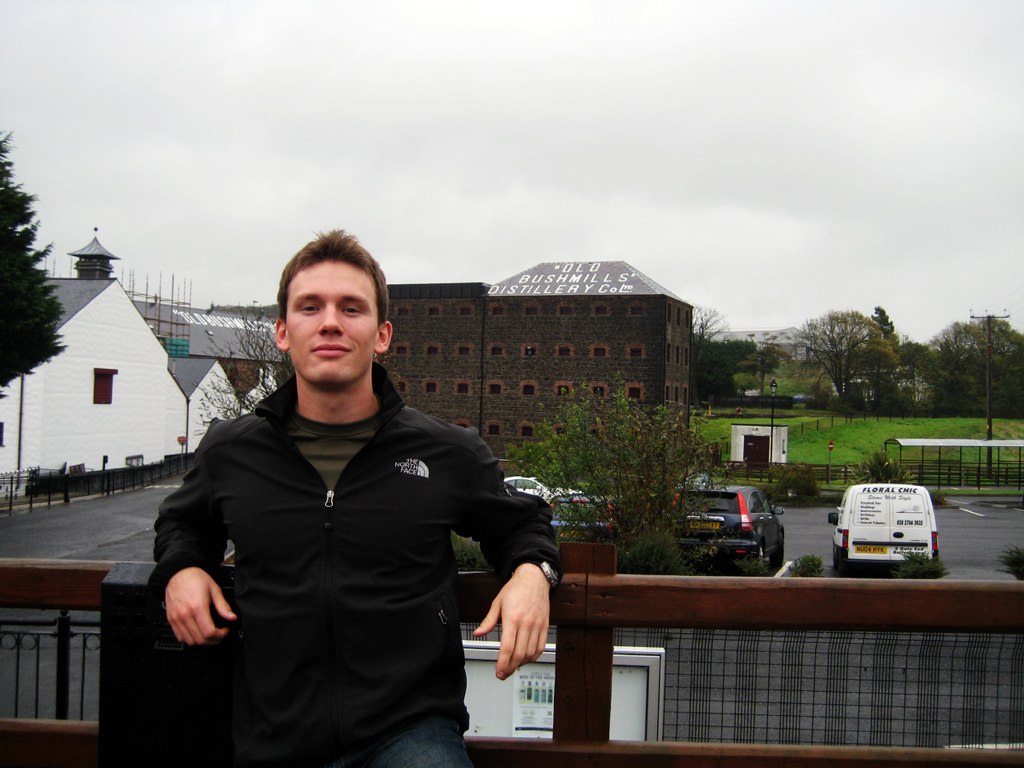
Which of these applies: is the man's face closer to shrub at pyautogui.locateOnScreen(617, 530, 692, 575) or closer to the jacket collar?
the jacket collar

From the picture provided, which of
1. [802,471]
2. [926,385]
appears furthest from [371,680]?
[926,385]

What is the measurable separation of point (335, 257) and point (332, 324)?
0.74 feet

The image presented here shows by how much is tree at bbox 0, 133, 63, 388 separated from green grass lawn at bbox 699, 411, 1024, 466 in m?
45.7

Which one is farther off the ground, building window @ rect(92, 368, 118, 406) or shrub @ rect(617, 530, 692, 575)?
building window @ rect(92, 368, 118, 406)

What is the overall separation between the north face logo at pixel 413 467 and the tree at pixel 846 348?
9066cm

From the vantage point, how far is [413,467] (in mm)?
2674

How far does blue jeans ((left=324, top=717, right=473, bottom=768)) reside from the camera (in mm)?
2461

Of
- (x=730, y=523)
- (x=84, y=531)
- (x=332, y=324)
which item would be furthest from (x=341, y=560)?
(x=84, y=531)

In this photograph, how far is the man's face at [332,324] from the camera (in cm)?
271

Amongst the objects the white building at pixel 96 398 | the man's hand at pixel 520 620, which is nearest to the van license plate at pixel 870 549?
the man's hand at pixel 520 620

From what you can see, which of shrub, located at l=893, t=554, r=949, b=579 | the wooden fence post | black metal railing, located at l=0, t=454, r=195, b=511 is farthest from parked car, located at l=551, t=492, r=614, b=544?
black metal railing, located at l=0, t=454, r=195, b=511

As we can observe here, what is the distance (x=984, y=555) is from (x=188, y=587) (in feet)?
82.8

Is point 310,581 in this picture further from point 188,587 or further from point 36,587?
point 36,587

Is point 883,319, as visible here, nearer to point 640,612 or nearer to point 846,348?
point 846,348
